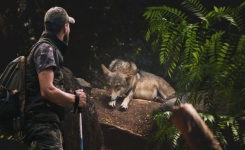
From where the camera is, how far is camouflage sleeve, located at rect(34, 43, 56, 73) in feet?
15.1

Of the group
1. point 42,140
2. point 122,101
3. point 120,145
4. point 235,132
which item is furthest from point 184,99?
point 42,140

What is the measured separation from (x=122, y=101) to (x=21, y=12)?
2827mm

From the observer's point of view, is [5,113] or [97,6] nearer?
[5,113]

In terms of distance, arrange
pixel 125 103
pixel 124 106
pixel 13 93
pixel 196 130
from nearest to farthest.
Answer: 1. pixel 196 130
2. pixel 13 93
3. pixel 124 106
4. pixel 125 103

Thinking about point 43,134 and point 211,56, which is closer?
point 43,134

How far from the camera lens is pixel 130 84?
1181 centimetres

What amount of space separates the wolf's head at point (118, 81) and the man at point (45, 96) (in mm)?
→ 6106

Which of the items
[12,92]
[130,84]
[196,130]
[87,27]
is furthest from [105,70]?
[196,130]

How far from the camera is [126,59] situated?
1273 cm

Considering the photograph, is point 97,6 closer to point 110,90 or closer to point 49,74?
point 110,90

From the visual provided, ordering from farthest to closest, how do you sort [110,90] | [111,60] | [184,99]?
[111,60] < [110,90] < [184,99]

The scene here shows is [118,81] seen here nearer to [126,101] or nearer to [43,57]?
[126,101]

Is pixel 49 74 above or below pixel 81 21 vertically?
above

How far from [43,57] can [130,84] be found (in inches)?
284
